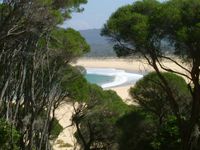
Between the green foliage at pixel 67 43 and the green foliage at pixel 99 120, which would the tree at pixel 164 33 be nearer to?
the green foliage at pixel 67 43

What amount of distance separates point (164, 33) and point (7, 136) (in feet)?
18.8

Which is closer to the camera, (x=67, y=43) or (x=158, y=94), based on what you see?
(x=67, y=43)

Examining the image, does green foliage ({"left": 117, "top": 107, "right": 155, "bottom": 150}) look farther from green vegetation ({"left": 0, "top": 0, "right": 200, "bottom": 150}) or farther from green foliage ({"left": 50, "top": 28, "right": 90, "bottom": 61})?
green foliage ({"left": 50, "top": 28, "right": 90, "bottom": 61})

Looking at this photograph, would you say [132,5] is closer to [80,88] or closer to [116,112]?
[80,88]

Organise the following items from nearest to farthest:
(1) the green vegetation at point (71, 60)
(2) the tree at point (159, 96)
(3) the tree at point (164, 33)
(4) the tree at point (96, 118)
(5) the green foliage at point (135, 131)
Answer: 1. (1) the green vegetation at point (71, 60)
2. (3) the tree at point (164, 33)
3. (5) the green foliage at point (135, 131)
4. (2) the tree at point (159, 96)
5. (4) the tree at point (96, 118)

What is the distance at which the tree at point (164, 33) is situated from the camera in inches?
571

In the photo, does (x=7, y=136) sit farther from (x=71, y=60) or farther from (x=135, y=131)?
(x=135, y=131)

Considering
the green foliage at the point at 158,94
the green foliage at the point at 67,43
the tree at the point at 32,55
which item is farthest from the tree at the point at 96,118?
the tree at the point at 32,55

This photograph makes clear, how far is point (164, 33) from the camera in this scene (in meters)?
15.0

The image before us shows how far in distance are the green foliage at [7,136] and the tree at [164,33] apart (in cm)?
486

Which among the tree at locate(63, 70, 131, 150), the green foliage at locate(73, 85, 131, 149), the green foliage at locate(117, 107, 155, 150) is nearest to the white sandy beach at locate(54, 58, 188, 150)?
the tree at locate(63, 70, 131, 150)

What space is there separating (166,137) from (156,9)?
4614 mm

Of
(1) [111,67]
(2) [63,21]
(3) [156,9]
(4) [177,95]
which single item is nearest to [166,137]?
(4) [177,95]

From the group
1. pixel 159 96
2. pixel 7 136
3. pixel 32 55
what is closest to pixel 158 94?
pixel 159 96
